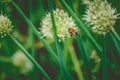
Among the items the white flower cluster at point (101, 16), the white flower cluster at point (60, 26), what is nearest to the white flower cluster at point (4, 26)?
the white flower cluster at point (60, 26)

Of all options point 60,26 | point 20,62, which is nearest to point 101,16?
point 60,26

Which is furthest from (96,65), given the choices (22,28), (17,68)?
(22,28)

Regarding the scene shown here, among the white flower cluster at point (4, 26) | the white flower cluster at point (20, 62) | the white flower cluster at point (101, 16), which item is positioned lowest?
the white flower cluster at point (20, 62)

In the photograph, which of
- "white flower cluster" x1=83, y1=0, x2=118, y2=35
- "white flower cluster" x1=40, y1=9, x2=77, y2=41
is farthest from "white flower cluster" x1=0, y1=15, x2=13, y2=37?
"white flower cluster" x1=83, y1=0, x2=118, y2=35

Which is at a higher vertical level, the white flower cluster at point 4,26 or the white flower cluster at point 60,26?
the white flower cluster at point 4,26

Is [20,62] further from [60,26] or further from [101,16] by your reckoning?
[101,16]

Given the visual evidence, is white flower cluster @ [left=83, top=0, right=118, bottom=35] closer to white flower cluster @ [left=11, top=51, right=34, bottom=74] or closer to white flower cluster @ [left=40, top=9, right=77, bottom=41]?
white flower cluster @ [left=40, top=9, right=77, bottom=41]

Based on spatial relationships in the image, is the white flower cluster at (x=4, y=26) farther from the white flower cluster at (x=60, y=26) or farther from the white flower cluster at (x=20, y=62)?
the white flower cluster at (x=20, y=62)

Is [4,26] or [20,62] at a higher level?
[4,26]

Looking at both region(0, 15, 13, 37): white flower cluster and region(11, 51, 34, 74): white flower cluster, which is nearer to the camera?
region(0, 15, 13, 37): white flower cluster
